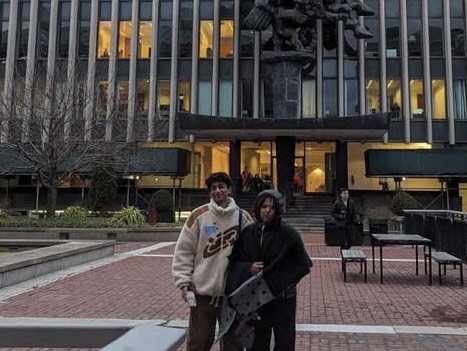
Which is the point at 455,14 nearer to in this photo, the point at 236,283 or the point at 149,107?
the point at 149,107

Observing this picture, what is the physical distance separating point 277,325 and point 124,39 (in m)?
36.1

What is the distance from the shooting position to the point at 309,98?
35.5 m

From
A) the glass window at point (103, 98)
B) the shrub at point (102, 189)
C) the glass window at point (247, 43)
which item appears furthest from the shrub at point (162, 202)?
the glass window at point (247, 43)

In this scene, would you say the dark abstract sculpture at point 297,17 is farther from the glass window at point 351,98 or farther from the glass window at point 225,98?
the glass window at point 225,98

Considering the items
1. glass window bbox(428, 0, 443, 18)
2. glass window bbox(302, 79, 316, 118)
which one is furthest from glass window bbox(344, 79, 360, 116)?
glass window bbox(428, 0, 443, 18)

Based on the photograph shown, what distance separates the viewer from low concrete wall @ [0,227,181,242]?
19672 millimetres

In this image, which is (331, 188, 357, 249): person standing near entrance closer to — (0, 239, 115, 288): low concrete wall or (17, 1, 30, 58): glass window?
(0, 239, 115, 288): low concrete wall

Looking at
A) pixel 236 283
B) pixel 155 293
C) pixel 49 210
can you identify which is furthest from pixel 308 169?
pixel 236 283

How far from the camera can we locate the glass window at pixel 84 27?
3756 centimetres

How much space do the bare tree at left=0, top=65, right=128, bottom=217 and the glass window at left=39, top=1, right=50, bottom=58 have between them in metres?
12.6

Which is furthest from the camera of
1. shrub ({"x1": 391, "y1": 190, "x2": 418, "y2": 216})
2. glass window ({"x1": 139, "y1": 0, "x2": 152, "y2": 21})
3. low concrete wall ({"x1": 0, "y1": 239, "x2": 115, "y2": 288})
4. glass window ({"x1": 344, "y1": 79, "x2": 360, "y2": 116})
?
glass window ({"x1": 139, "y1": 0, "x2": 152, "y2": 21})

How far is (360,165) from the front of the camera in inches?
1422

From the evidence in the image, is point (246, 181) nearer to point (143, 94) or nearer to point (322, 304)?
point (143, 94)

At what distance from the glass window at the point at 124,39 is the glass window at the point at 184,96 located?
177 inches
